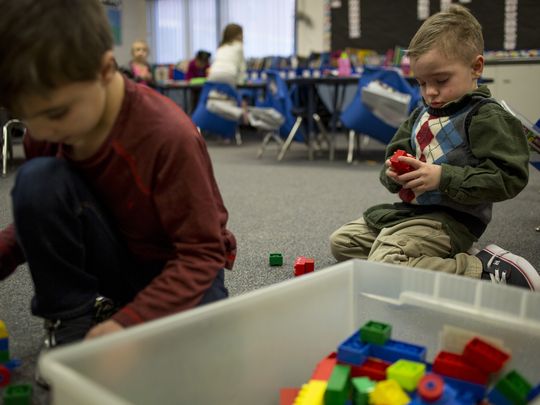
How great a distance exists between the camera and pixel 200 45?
7.77 metres

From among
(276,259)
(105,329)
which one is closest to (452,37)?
(276,259)

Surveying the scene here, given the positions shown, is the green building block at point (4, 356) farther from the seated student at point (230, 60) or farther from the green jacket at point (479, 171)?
the seated student at point (230, 60)

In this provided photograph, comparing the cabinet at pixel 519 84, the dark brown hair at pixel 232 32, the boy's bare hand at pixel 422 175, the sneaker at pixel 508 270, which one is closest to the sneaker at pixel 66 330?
the boy's bare hand at pixel 422 175

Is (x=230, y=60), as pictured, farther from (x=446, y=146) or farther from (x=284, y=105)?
(x=446, y=146)

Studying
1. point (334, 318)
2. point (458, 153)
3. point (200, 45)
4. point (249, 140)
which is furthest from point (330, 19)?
point (334, 318)

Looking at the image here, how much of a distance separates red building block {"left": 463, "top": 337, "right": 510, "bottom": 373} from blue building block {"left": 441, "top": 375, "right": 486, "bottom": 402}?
23mm

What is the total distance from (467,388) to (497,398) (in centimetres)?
3

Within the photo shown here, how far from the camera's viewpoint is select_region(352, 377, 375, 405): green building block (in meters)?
0.66

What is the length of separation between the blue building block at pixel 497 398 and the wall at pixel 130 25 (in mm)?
7330

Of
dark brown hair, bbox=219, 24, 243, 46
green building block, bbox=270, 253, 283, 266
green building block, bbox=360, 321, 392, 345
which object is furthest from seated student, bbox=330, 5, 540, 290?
dark brown hair, bbox=219, 24, 243, 46

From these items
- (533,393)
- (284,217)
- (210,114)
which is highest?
(210,114)

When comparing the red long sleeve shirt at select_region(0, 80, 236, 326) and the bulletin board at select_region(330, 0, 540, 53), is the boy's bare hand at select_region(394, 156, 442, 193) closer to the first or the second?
the red long sleeve shirt at select_region(0, 80, 236, 326)

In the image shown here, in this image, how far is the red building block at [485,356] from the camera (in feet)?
2.20

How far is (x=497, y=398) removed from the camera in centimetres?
67
